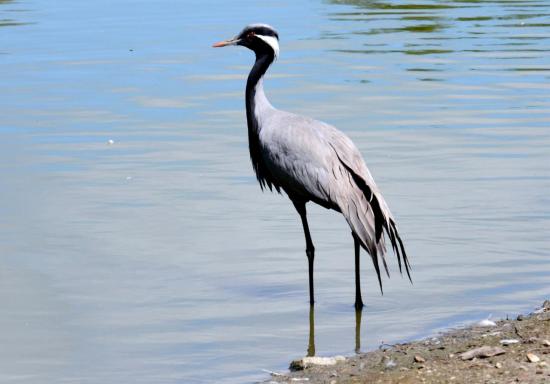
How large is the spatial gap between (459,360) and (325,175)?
191cm

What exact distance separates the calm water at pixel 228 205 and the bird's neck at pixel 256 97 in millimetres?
925

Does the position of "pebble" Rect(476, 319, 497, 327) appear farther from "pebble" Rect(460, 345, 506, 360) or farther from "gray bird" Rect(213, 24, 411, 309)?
"pebble" Rect(460, 345, 506, 360)

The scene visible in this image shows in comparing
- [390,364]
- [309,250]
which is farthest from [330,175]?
Answer: [390,364]

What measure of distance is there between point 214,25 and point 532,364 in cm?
1602

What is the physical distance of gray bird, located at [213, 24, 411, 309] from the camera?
7836mm

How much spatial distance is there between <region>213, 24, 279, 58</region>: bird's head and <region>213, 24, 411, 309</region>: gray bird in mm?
491

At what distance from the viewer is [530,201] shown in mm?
10234

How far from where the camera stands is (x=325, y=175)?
7.98 meters

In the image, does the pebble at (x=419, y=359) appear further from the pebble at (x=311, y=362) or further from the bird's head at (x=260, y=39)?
the bird's head at (x=260, y=39)

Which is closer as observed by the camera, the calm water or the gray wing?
the calm water

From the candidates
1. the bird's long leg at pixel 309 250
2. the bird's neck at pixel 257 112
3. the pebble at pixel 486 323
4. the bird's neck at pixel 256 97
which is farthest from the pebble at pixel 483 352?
the bird's neck at pixel 256 97

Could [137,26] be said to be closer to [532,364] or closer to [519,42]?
[519,42]

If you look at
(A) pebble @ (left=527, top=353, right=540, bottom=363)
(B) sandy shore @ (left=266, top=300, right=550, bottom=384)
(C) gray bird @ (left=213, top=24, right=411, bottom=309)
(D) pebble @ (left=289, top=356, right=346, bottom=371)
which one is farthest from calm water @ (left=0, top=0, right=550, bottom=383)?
(A) pebble @ (left=527, top=353, right=540, bottom=363)

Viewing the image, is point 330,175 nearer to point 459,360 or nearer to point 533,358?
point 459,360
